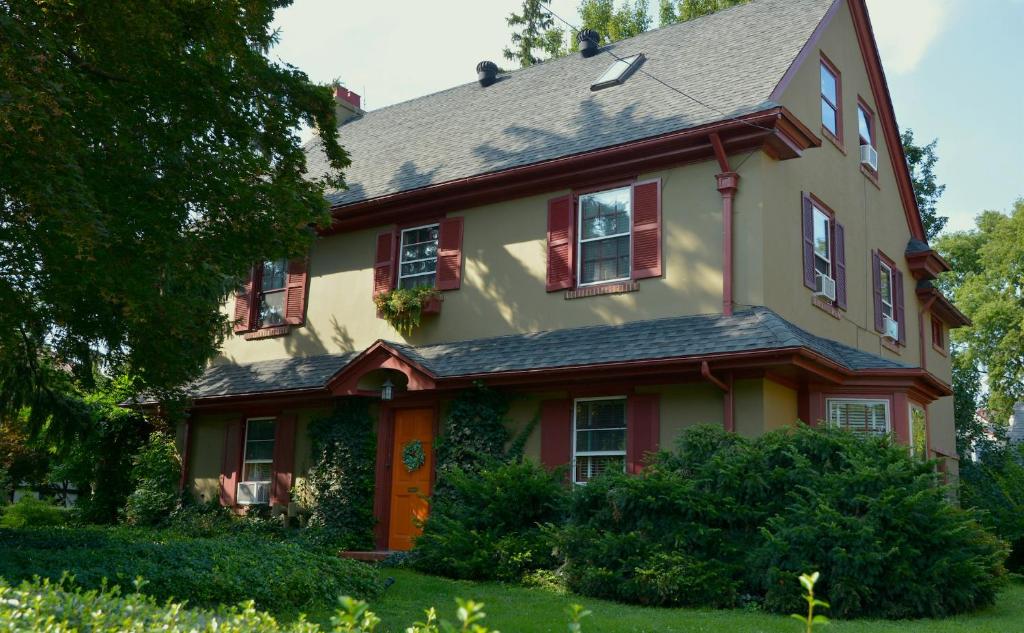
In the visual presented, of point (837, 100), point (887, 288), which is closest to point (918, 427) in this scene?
point (887, 288)

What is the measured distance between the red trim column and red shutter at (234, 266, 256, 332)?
9413 mm

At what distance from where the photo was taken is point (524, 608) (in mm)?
9523

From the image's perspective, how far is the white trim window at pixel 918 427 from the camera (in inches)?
533

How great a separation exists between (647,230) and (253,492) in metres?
8.44

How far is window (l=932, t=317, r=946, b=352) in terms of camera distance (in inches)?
838

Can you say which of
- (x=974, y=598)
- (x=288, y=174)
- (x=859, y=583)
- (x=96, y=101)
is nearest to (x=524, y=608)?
(x=859, y=583)

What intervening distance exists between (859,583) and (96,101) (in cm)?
911

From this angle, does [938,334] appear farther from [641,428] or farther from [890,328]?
[641,428]

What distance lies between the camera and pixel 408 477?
50.1 feet

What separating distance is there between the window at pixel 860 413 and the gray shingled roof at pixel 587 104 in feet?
13.9

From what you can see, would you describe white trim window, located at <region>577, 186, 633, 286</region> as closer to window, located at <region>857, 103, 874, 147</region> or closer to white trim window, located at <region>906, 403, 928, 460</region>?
white trim window, located at <region>906, 403, 928, 460</region>

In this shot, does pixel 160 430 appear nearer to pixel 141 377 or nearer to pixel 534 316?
pixel 141 377

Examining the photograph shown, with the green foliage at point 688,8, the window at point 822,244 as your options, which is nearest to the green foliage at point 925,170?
the green foliage at point 688,8

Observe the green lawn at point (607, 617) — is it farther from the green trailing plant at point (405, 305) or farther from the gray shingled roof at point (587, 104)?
the gray shingled roof at point (587, 104)
